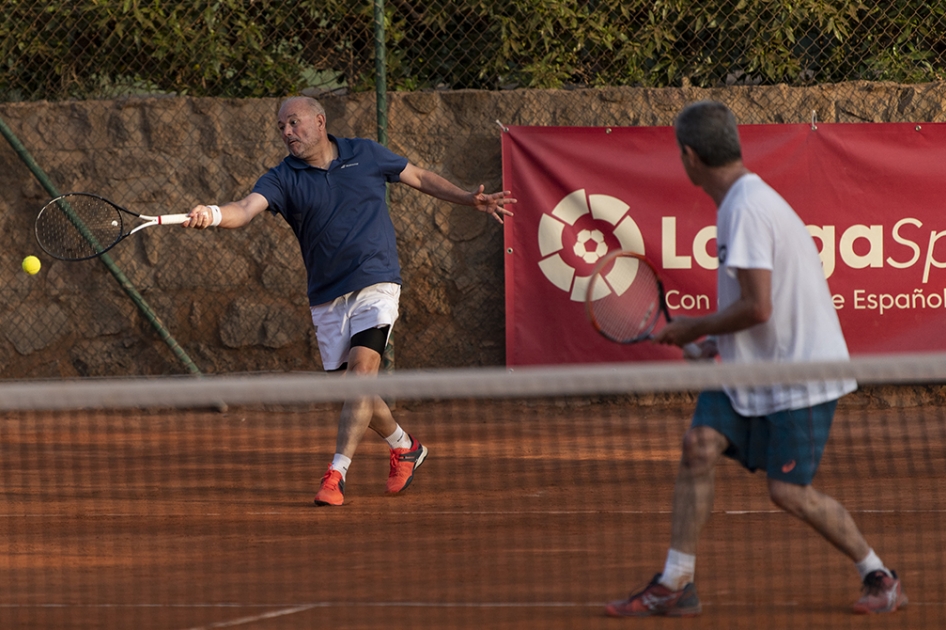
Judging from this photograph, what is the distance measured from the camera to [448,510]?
231 inches

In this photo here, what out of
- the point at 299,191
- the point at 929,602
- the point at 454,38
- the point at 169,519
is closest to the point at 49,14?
the point at 454,38

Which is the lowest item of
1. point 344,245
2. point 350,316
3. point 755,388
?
point 755,388

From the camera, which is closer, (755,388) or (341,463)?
(755,388)

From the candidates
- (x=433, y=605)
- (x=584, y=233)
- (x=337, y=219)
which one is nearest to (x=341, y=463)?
(x=337, y=219)

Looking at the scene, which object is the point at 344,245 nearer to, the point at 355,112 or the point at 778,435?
the point at 778,435

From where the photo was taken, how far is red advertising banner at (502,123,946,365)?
348 inches

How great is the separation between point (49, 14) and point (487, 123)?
328 centimetres

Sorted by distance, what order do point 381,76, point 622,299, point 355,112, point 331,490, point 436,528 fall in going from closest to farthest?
point 436,528, point 331,490, point 622,299, point 381,76, point 355,112

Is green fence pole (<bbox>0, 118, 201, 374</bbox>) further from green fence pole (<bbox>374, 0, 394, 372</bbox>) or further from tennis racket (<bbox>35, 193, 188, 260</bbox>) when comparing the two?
green fence pole (<bbox>374, 0, 394, 372</bbox>)

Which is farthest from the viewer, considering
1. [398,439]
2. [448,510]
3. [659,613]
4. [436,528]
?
[398,439]

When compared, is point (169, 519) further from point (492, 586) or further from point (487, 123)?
point (487, 123)

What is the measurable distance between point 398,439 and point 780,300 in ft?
9.74

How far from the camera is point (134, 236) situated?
9.49m

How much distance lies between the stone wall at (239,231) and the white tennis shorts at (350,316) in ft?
9.97
